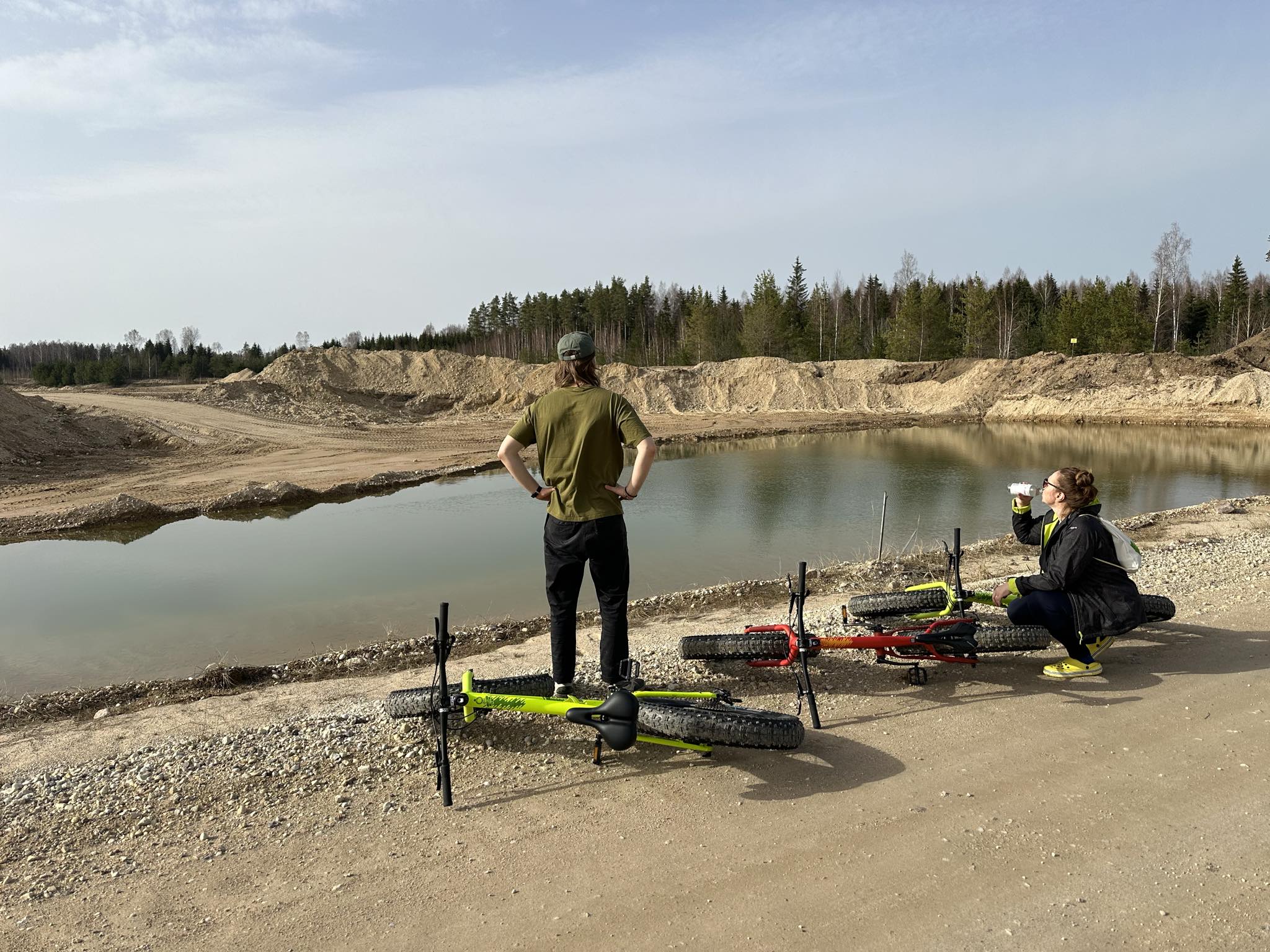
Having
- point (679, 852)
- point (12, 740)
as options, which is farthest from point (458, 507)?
point (679, 852)

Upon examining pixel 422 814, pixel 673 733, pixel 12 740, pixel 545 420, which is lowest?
pixel 12 740

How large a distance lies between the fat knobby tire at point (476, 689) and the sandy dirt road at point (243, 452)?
18731mm

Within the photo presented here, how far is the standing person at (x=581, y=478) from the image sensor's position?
5.00 meters

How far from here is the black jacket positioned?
5.69m

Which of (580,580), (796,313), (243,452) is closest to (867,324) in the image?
(796,313)

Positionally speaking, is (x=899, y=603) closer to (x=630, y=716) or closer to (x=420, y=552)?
(x=630, y=716)

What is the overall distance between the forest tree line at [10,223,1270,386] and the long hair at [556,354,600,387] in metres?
64.9

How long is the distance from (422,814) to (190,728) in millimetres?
3020

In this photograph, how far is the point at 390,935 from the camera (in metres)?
3.27

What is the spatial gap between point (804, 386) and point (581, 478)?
56.0 m

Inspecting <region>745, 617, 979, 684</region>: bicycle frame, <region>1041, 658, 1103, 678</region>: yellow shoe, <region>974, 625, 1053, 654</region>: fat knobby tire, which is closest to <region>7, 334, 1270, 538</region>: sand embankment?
<region>745, 617, 979, 684</region>: bicycle frame

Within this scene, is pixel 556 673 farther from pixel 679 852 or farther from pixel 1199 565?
pixel 1199 565

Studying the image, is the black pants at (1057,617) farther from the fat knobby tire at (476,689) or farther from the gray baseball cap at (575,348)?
the gray baseball cap at (575,348)

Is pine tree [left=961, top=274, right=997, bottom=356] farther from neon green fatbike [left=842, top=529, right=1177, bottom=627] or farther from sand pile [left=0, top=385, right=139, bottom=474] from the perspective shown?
neon green fatbike [left=842, top=529, right=1177, bottom=627]
